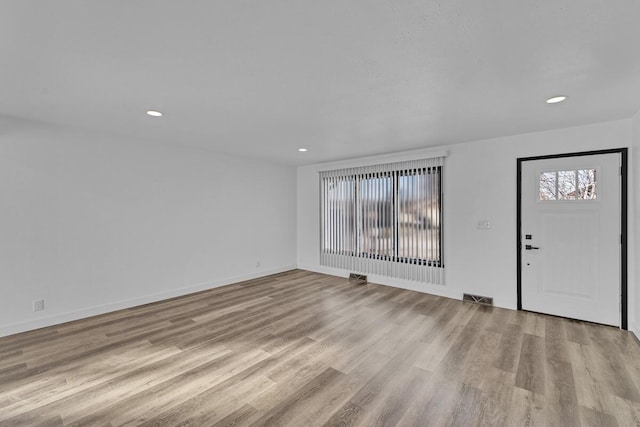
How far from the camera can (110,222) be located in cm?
404

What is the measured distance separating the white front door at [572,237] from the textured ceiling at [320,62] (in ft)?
2.22

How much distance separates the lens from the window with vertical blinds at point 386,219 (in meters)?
4.91

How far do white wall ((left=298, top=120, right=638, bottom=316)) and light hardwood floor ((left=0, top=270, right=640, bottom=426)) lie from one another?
53cm

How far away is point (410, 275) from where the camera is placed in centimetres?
516

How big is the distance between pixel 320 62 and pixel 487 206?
3559mm

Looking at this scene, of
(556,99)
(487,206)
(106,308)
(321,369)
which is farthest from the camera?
(487,206)

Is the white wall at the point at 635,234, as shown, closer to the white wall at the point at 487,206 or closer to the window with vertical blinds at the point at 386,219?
the white wall at the point at 487,206

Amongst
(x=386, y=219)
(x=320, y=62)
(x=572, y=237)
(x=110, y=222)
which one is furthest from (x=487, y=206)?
(x=110, y=222)

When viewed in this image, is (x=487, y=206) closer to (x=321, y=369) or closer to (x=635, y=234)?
(x=635, y=234)

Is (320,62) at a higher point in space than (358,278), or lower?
higher

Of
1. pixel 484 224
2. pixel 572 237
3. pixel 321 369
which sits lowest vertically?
pixel 321 369

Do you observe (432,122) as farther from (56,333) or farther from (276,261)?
(56,333)

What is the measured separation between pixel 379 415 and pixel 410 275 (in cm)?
339

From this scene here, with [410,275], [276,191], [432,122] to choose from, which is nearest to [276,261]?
[276,191]
